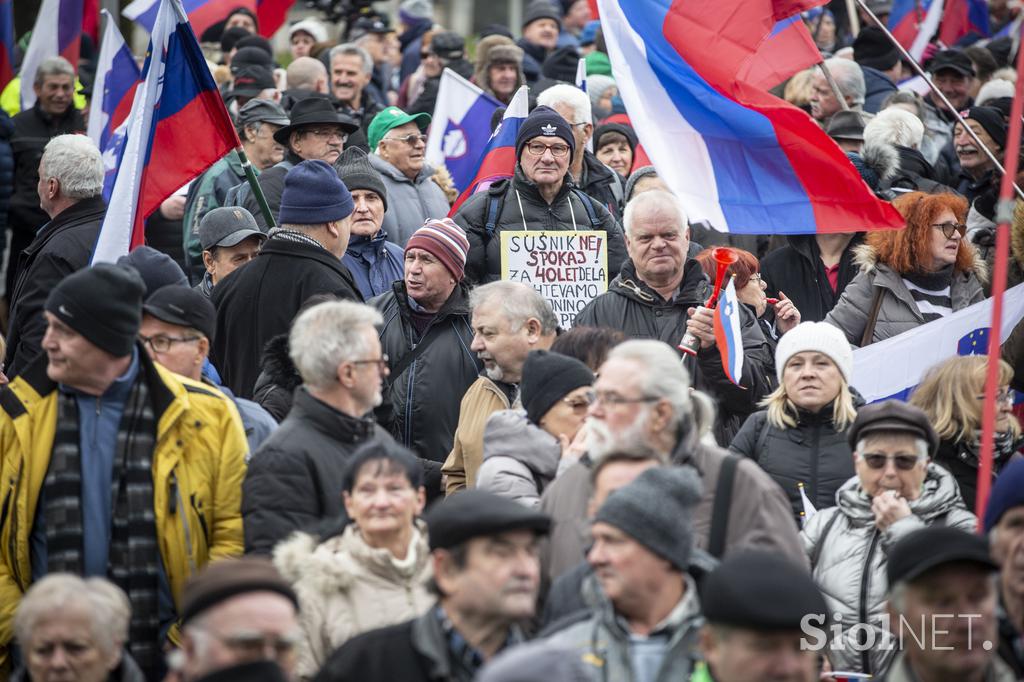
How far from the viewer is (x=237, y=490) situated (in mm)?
6062

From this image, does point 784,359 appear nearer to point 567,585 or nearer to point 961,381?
point 961,381

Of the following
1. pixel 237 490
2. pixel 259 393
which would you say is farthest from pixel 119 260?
pixel 237 490

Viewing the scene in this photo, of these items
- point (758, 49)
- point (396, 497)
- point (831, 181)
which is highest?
point (758, 49)

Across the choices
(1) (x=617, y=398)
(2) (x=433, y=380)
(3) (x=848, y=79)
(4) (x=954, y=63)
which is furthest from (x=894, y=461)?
(4) (x=954, y=63)

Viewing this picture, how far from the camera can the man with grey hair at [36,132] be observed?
12.8 metres

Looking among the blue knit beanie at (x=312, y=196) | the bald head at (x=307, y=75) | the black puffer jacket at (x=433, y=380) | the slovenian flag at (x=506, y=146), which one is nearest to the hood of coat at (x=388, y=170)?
the slovenian flag at (x=506, y=146)

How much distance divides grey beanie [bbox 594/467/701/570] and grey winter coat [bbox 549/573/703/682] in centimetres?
16

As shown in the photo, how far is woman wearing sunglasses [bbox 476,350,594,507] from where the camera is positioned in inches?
251

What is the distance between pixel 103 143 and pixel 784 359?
6.29 meters

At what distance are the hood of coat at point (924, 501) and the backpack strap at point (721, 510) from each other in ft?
3.60

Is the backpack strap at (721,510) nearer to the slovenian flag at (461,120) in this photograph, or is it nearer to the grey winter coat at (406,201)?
→ the grey winter coat at (406,201)

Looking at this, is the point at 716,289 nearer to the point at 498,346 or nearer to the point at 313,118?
the point at 498,346

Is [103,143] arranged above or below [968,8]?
below

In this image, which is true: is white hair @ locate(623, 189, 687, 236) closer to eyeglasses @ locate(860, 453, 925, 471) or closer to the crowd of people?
the crowd of people
